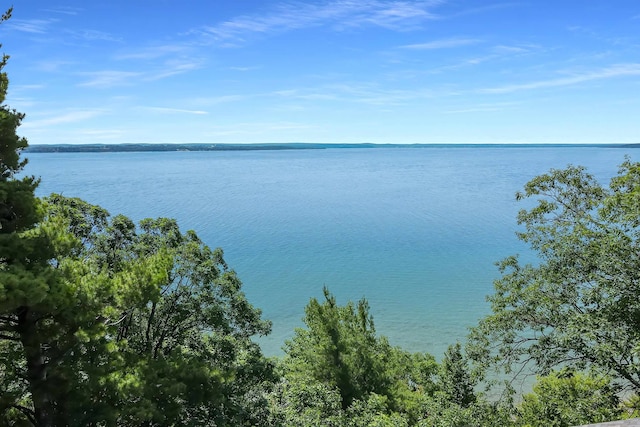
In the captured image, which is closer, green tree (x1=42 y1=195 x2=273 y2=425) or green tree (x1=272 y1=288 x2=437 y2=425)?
green tree (x1=42 y1=195 x2=273 y2=425)

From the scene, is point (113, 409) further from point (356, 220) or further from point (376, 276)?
point (356, 220)

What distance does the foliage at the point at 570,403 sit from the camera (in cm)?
1130

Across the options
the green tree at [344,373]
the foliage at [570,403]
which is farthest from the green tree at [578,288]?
the green tree at [344,373]

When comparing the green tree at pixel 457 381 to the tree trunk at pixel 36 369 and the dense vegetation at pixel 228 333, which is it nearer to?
the dense vegetation at pixel 228 333

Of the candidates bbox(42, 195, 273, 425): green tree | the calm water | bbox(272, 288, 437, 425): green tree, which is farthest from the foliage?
the calm water

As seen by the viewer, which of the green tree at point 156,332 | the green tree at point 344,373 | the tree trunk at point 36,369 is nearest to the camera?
the tree trunk at point 36,369

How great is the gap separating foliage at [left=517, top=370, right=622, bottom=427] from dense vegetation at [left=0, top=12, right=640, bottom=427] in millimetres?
50

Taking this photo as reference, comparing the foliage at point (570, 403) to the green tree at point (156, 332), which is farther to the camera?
the foliage at point (570, 403)

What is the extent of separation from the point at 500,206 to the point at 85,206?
187 feet

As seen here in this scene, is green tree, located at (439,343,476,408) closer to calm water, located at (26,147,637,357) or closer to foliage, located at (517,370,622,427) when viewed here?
foliage, located at (517,370,622,427)

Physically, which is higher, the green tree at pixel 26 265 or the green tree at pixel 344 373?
the green tree at pixel 26 265

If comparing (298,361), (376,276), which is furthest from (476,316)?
(298,361)

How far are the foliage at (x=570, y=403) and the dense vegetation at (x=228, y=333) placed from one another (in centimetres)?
5

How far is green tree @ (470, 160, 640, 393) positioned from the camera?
10.6 metres
